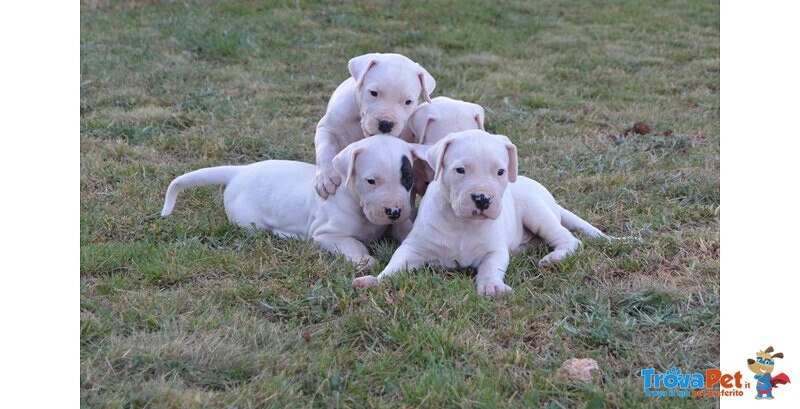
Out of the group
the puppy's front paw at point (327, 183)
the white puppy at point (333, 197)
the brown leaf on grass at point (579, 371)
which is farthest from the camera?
the puppy's front paw at point (327, 183)

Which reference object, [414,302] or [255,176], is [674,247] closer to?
[414,302]

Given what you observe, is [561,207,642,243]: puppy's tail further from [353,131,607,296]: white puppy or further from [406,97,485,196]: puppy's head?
[406,97,485,196]: puppy's head

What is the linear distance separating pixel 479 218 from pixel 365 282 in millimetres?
578

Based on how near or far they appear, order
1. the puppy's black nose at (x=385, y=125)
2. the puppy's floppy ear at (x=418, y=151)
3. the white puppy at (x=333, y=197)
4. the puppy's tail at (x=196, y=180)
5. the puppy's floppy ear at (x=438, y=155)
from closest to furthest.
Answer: the puppy's floppy ear at (x=438, y=155), the white puppy at (x=333, y=197), the puppy's floppy ear at (x=418, y=151), the puppy's black nose at (x=385, y=125), the puppy's tail at (x=196, y=180)

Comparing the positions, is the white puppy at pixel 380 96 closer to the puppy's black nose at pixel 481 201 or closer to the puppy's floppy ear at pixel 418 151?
the puppy's floppy ear at pixel 418 151

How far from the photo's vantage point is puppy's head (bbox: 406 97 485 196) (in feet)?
15.3

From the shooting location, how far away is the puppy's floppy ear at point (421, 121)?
4.72m

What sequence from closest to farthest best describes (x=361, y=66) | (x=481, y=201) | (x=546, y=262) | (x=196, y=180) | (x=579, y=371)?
(x=579, y=371)
(x=481, y=201)
(x=546, y=262)
(x=361, y=66)
(x=196, y=180)

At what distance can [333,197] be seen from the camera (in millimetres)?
4699

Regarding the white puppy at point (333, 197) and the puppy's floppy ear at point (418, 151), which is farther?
the puppy's floppy ear at point (418, 151)

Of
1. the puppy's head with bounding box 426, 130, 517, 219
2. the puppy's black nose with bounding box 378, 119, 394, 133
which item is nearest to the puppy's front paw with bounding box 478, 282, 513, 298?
the puppy's head with bounding box 426, 130, 517, 219
